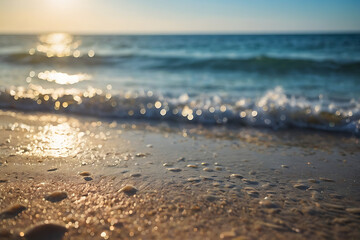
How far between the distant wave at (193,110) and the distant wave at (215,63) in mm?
6285

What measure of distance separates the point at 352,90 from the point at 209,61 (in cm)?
617

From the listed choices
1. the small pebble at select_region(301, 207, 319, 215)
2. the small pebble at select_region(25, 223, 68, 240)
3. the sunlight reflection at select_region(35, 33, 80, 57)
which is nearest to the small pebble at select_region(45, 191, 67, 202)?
→ the small pebble at select_region(25, 223, 68, 240)

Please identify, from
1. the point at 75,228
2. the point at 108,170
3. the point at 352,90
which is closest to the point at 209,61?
the point at 352,90

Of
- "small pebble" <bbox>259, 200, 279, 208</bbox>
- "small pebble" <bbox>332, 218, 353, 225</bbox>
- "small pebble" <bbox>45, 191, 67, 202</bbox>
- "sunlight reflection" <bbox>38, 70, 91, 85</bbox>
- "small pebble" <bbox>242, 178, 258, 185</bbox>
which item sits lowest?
"small pebble" <bbox>332, 218, 353, 225</bbox>

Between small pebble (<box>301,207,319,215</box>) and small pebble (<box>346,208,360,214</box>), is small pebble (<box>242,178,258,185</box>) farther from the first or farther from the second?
small pebble (<box>346,208,360,214</box>)

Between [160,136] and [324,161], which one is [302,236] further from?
[160,136]

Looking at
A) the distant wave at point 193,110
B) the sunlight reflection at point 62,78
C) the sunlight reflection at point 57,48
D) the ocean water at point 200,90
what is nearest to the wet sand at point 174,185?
the distant wave at point 193,110

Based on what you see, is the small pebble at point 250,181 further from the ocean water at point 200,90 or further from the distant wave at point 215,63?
the distant wave at point 215,63

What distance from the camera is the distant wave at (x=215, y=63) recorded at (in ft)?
33.9

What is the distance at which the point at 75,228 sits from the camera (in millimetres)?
1385

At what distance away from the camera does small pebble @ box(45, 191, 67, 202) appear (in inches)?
65.4

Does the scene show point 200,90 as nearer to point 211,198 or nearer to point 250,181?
point 250,181

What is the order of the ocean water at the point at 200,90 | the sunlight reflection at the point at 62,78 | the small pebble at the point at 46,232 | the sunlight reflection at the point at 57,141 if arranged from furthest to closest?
1. the sunlight reflection at the point at 62,78
2. the ocean water at the point at 200,90
3. the sunlight reflection at the point at 57,141
4. the small pebble at the point at 46,232

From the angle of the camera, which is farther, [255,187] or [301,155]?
[301,155]
